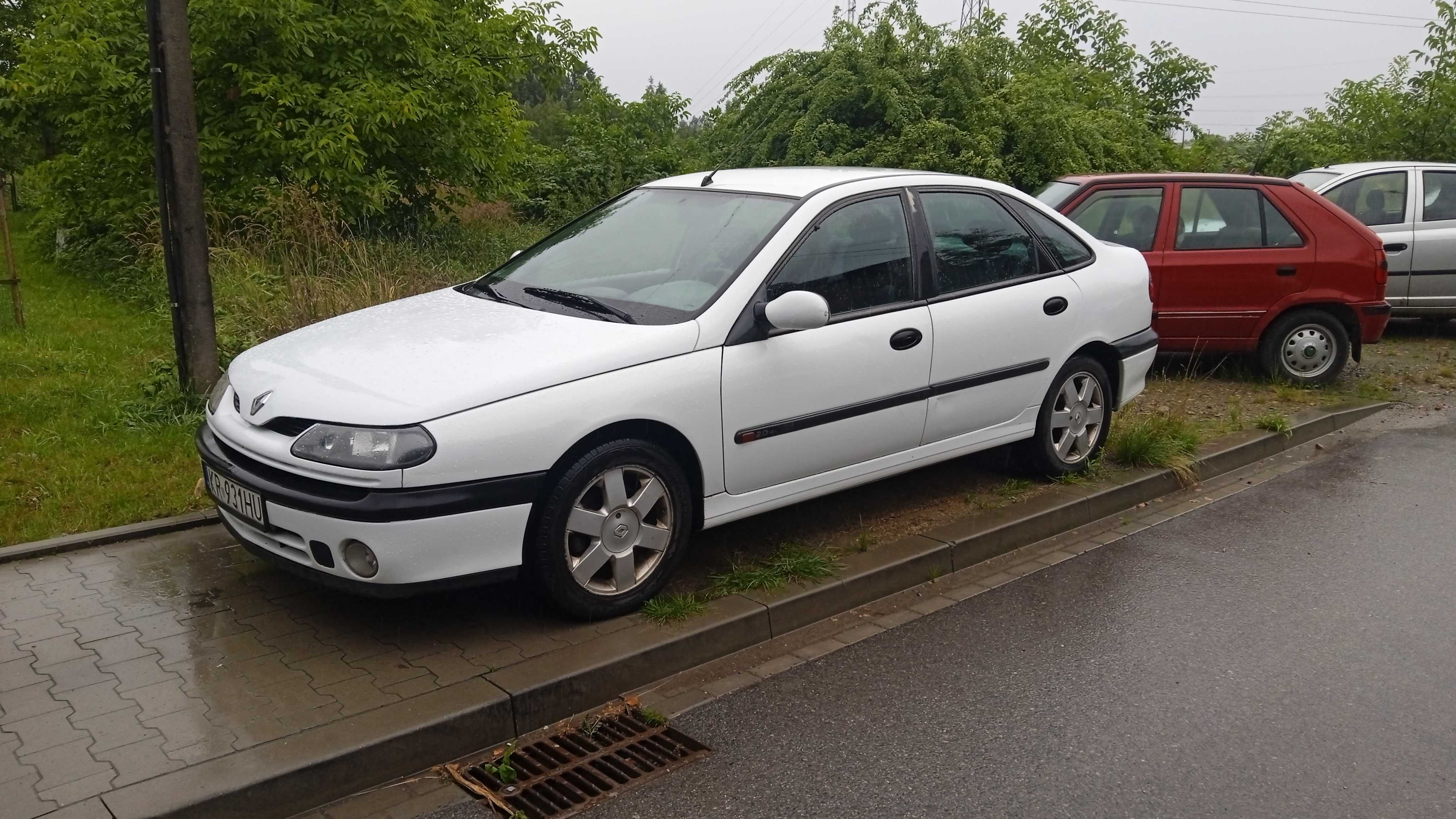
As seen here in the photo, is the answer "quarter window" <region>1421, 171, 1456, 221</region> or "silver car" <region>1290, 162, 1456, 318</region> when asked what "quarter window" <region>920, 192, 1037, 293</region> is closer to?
"silver car" <region>1290, 162, 1456, 318</region>

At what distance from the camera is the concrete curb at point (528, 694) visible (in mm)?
3268

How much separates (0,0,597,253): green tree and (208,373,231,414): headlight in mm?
6493

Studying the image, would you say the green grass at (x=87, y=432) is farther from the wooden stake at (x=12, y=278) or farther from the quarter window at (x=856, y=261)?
the quarter window at (x=856, y=261)

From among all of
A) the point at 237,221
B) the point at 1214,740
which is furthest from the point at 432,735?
the point at 237,221

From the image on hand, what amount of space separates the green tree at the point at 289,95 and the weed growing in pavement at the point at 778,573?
24.6 feet

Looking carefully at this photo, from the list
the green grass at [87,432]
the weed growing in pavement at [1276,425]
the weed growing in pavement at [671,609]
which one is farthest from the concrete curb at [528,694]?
the weed growing in pavement at [1276,425]

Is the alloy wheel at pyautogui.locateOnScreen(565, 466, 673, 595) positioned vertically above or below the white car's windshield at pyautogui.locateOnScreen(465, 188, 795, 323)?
below

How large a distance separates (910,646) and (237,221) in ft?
29.8

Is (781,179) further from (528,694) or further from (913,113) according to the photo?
(913,113)

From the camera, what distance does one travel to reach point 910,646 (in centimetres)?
463

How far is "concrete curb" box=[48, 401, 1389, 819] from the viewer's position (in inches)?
129

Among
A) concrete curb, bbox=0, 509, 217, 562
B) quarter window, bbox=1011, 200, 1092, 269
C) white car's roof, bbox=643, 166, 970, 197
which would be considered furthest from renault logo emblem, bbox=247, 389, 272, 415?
quarter window, bbox=1011, 200, 1092, 269

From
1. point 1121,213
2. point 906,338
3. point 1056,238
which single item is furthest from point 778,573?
point 1121,213

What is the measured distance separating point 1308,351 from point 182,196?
8.07 metres
